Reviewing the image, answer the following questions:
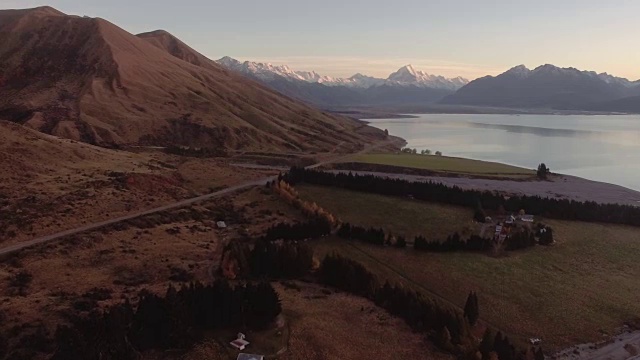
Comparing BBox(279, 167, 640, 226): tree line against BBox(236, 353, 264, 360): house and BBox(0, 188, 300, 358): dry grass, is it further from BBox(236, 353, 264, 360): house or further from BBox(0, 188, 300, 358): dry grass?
BBox(236, 353, 264, 360): house

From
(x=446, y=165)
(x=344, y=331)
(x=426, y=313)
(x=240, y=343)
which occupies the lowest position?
(x=344, y=331)

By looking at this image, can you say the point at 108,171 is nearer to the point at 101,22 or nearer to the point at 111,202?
the point at 111,202

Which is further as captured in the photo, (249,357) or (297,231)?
(297,231)

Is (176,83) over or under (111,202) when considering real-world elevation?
over

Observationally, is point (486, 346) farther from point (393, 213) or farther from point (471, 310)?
point (393, 213)

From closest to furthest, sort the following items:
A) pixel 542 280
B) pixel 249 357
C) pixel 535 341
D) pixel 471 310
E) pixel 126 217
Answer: pixel 249 357 < pixel 535 341 < pixel 471 310 < pixel 542 280 < pixel 126 217

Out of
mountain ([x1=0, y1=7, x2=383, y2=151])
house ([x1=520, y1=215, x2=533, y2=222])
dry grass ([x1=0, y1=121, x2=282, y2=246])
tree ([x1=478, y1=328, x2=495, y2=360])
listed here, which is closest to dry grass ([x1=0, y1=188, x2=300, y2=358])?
dry grass ([x1=0, y1=121, x2=282, y2=246])

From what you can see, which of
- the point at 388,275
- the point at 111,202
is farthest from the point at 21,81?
the point at 388,275

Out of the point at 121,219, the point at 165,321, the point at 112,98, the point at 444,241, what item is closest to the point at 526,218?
the point at 444,241

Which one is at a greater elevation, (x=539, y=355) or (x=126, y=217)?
A: (x=126, y=217)
